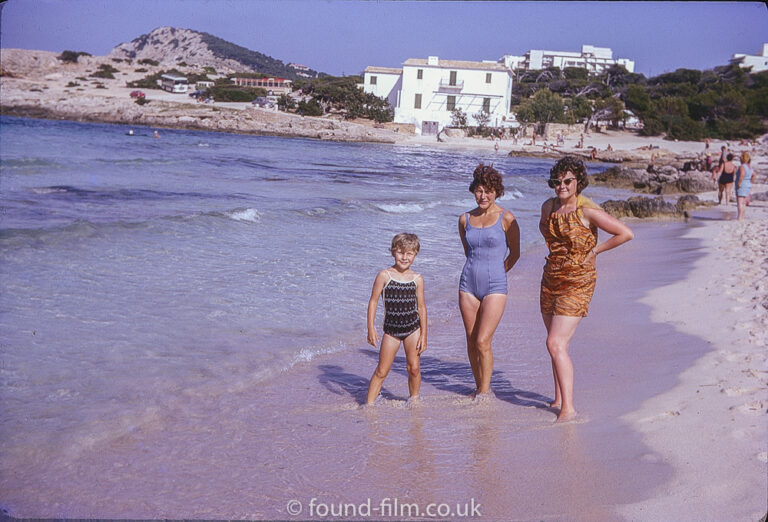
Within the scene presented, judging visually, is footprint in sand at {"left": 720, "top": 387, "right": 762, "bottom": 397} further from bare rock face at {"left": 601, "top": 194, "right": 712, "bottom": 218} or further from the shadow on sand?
bare rock face at {"left": 601, "top": 194, "right": 712, "bottom": 218}

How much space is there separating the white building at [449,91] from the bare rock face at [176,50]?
22432 millimetres

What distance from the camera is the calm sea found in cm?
511

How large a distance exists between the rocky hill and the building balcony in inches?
589

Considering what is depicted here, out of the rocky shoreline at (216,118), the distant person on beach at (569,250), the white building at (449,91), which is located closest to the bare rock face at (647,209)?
the distant person on beach at (569,250)

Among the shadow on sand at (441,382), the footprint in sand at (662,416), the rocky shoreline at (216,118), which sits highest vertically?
the rocky shoreline at (216,118)

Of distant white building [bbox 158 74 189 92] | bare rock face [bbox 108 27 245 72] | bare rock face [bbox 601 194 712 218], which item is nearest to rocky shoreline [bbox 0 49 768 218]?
distant white building [bbox 158 74 189 92]

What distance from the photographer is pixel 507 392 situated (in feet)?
17.0

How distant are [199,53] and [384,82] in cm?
2519

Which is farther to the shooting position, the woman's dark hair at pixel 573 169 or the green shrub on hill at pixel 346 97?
the green shrub on hill at pixel 346 97

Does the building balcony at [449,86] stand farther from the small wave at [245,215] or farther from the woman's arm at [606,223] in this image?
the woman's arm at [606,223]

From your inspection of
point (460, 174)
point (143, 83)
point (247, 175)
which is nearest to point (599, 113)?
point (460, 174)

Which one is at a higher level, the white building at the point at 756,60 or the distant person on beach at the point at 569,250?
the white building at the point at 756,60

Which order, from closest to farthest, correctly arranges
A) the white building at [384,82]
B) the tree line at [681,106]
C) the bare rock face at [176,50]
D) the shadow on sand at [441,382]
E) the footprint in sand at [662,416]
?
the footprint in sand at [662,416]
the shadow on sand at [441,382]
the tree line at [681,106]
the white building at [384,82]
the bare rock face at [176,50]

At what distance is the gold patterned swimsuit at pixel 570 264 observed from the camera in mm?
4359
